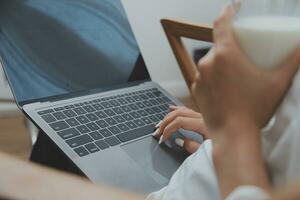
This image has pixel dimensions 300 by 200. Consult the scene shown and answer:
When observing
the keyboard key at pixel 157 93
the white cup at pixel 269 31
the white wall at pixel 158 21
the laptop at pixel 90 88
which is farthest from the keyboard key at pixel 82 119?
the white wall at pixel 158 21

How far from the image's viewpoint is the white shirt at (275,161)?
392 mm

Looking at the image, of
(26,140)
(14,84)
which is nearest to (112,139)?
(14,84)

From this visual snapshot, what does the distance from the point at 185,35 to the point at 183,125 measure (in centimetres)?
37

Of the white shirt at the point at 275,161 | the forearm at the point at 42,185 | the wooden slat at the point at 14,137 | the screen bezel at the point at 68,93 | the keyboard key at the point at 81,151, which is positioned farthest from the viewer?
the wooden slat at the point at 14,137

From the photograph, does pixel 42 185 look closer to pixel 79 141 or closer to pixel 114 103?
pixel 79 141

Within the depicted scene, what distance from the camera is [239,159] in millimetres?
431

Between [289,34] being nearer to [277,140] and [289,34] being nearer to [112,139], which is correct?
[277,140]

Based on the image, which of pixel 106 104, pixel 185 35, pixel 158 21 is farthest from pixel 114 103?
pixel 158 21

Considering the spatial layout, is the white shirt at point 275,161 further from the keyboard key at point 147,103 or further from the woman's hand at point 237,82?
the keyboard key at point 147,103

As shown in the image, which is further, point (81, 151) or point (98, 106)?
point (98, 106)

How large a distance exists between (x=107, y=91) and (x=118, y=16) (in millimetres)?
200

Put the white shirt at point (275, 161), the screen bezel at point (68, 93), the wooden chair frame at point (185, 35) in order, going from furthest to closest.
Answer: the wooden chair frame at point (185, 35)
the screen bezel at point (68, 93)
the white shirt at point (275, 161)

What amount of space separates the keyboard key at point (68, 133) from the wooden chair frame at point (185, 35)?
372 millimetres

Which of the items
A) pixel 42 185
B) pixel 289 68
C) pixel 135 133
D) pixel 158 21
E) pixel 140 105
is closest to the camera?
pixel 42 185
